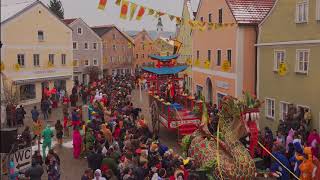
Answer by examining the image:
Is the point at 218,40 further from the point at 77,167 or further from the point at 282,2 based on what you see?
the point at 77,167

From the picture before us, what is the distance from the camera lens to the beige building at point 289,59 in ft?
60.1

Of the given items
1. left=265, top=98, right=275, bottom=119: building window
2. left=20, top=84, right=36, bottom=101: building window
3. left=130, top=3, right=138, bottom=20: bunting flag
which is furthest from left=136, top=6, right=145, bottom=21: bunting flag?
left=20, top=84, right=36, bottom=101: building window

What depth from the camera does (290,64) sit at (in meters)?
20.1

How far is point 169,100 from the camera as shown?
22.3 metres

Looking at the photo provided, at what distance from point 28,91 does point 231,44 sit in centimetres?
1958

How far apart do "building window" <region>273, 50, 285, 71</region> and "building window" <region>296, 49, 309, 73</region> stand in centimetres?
135

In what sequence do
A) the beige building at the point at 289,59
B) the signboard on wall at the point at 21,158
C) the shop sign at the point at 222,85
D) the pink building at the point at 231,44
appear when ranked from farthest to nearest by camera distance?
1. the shop sign at the point at 222,85
2. the pink building at the point at 231,44
3. the beige building at the point at 289,59
4. the signboard on wall at the point at 21,158

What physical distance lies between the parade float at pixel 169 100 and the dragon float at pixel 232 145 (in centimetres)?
599

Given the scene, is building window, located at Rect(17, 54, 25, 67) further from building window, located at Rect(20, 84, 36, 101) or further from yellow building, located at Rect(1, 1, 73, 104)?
building window, located at Rect(20, 84, 36, 101)

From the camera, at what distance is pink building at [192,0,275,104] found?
23.9 m

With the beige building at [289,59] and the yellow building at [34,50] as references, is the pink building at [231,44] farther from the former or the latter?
the yellow building at [34,50]

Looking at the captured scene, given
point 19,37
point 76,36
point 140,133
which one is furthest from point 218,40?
point 76,36

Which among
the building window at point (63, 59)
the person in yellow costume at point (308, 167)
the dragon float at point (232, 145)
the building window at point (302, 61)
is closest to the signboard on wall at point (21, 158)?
the dragon float at point (232, 145)

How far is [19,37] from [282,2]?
2228 centimetres
